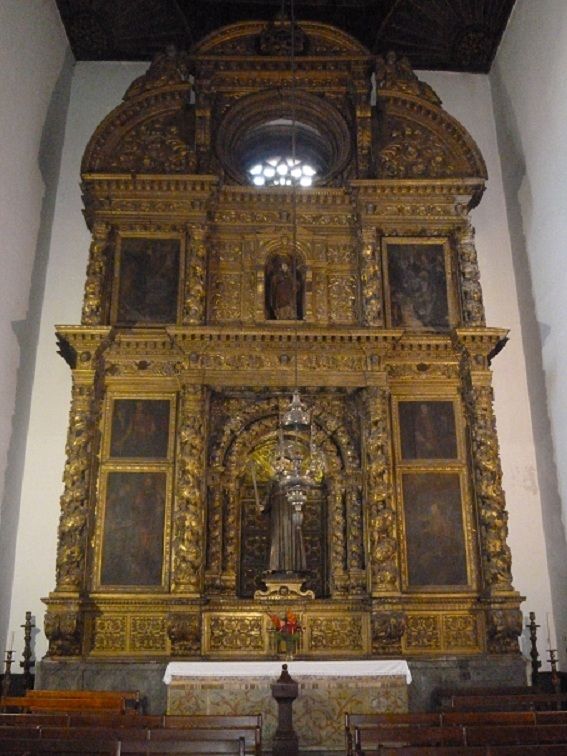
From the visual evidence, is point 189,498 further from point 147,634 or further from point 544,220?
point 544,220

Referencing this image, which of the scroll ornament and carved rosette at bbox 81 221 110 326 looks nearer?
the scroll ornament

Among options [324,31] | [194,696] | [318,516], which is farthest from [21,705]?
[324,31]

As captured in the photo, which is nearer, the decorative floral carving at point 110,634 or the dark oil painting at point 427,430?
the decorative floral carving at point 110,634

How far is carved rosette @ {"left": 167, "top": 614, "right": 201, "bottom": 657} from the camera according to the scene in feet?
34.3

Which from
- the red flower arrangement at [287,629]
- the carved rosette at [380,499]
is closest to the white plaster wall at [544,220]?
the carved rosette at [380,499]

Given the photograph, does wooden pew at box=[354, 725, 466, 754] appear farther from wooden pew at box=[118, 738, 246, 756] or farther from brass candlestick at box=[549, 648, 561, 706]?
brass candlestick at box=[549, 648, 561, 706]

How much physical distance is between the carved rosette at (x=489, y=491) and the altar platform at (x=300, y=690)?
2.23m

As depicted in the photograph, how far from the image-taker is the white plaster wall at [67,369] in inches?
462

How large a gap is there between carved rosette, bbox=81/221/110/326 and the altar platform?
17.9ft

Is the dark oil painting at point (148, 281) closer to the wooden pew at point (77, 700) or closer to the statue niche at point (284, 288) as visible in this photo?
the statue niche at point (284, 288)

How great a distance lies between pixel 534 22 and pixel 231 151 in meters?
5.50

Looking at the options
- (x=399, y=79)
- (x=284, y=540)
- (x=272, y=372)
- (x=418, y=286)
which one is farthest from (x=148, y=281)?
(x=399, y=79)

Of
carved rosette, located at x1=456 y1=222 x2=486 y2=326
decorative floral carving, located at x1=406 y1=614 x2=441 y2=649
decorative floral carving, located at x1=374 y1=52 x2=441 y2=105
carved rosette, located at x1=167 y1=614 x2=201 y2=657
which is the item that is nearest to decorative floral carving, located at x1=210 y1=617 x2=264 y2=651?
carved rosette, located at x1=167 y1=614 x2=201 y2=657

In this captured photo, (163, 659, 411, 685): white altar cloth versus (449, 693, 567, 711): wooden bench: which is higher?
(163, 659, 411, 685): white altar cloth
